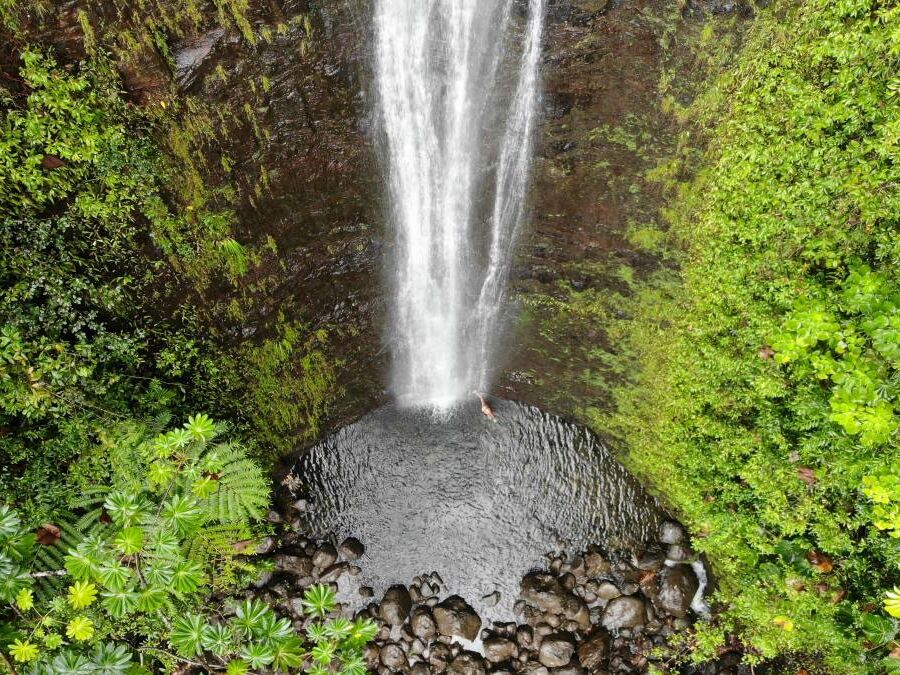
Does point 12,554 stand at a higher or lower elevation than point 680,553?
higher

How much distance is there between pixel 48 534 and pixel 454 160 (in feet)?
20.6

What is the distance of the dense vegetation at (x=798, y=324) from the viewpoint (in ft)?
12.8

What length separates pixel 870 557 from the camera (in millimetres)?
4621

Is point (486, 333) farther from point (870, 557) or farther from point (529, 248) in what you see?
point (870, 557)

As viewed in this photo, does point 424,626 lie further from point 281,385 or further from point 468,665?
point 281,385

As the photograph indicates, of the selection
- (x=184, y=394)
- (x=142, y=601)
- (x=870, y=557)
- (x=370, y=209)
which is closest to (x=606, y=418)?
(x=870, y=557)

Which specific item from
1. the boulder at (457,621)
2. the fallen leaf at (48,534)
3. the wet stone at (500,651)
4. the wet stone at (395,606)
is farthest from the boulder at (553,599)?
the fallen leaf at (48,534)

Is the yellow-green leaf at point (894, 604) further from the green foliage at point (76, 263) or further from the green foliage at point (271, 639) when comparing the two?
the green foliage at point (76, 263)

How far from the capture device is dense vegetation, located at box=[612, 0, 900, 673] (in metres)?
3.91

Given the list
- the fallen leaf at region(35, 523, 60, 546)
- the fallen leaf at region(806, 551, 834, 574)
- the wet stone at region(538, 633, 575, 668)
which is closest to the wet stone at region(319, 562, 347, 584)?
the wet stone at region(538, 633, 575, 668)

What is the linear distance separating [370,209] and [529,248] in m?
2.34

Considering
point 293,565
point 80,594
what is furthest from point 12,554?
point 293,565

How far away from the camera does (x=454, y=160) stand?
253 inches

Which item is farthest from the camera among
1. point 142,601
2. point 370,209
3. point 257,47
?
point 370,209
